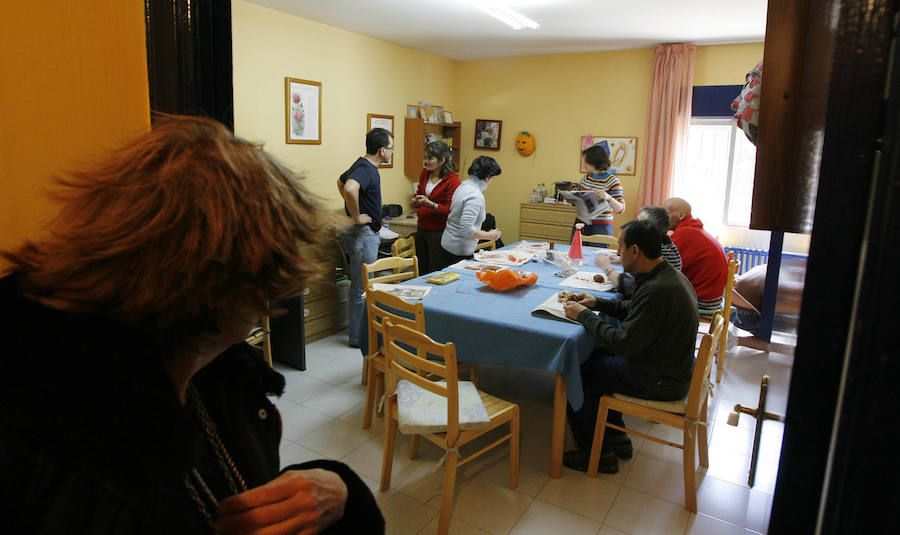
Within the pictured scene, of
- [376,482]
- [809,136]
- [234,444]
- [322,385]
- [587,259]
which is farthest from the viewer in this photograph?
[587,259]

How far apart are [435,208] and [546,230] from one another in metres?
2.37

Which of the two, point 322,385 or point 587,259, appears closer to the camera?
point 322,385

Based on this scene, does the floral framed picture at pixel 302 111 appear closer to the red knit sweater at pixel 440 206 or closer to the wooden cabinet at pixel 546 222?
the red knit sweater at pixel 440 206

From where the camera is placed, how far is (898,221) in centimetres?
51

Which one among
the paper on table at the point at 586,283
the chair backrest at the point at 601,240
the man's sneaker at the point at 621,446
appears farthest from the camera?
the chair backrest at the point at 601,240

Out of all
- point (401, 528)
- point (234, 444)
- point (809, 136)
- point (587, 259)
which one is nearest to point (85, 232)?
point (234, 444)

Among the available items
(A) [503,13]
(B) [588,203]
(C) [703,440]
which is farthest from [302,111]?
(C) [703,440]

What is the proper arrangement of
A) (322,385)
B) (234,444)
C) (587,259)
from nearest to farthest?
(234,444) < (322,385) < (587,259)

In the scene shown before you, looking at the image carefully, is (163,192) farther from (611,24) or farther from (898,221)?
(611,24)

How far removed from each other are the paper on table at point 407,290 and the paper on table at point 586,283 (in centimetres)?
88

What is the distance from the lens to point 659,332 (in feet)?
8.11

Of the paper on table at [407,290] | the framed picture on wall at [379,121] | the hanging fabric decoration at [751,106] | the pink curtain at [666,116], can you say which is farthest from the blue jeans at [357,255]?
the hanging fabric decoration at [751,106]

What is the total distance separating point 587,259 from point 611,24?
2273 mm

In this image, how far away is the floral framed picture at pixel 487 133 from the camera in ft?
22.6
